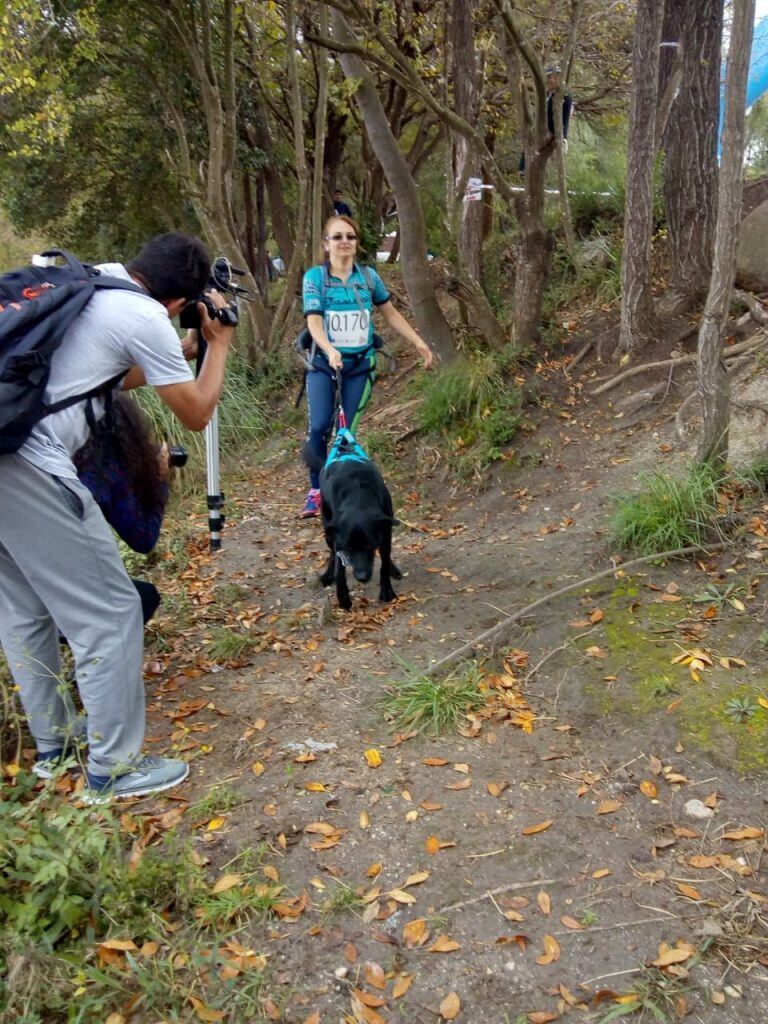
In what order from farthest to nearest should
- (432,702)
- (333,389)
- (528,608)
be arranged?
(333,389) → (528,608) → (432,702)

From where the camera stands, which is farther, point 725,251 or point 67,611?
point 725,251

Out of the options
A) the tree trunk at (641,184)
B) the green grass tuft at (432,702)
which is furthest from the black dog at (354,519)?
the tree trunk at (641,184)

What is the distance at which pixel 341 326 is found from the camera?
5.11m

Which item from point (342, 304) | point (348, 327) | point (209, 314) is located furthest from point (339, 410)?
point (209, 314)

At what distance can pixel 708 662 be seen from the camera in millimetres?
3434

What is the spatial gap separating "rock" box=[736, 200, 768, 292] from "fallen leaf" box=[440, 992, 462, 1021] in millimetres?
6137

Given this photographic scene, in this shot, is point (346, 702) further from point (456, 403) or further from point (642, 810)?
point (456, 403)

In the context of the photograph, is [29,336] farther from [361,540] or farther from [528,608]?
[528,608]

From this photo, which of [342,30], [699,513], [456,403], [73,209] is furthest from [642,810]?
[73,209]

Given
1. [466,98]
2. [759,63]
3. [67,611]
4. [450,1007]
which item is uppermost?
[759,63]

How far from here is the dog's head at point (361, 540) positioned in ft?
14.5

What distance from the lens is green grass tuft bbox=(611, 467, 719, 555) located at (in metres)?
4.23

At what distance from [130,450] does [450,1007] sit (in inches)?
80.9

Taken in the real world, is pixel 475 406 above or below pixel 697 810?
above
